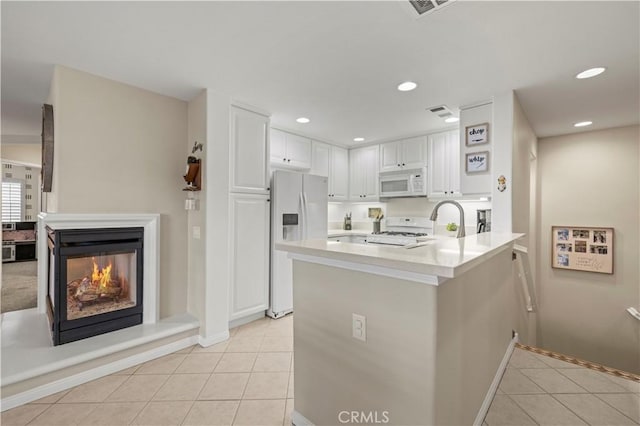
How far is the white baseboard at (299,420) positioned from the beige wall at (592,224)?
4.36 metres

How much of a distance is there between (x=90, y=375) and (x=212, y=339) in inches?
35.6

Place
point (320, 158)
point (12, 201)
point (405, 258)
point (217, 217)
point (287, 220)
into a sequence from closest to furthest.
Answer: point (405, 258) < point (217, 217) < point (287, 220) < point (320, 158) < point (12, 201)

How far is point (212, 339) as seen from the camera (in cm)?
270

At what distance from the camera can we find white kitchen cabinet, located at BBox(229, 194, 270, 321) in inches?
117

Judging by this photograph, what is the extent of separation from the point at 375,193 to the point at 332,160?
35.2 inches

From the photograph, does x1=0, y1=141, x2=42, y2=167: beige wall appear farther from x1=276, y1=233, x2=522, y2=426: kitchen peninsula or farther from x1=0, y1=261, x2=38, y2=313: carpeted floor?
x1=276, y1=233, x2=522, y2=426: kitchen peninsula

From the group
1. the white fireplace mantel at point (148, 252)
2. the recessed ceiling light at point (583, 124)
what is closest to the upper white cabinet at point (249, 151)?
the white fireplace mantel at point (148, 252)

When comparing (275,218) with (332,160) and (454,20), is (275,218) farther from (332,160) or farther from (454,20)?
(454,20)

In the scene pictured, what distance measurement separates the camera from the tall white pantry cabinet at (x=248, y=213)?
9.76 ft

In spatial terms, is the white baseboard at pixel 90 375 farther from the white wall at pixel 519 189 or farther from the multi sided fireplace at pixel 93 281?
the white wall at pixel 519 189

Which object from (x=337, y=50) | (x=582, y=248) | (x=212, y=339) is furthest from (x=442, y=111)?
(x=212, y=339)

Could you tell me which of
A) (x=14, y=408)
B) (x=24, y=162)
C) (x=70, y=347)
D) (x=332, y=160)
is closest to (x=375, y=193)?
(x=332, y=160)

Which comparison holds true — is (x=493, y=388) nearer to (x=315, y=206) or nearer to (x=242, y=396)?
(x=242, y=396)

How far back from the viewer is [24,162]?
5.00 m
